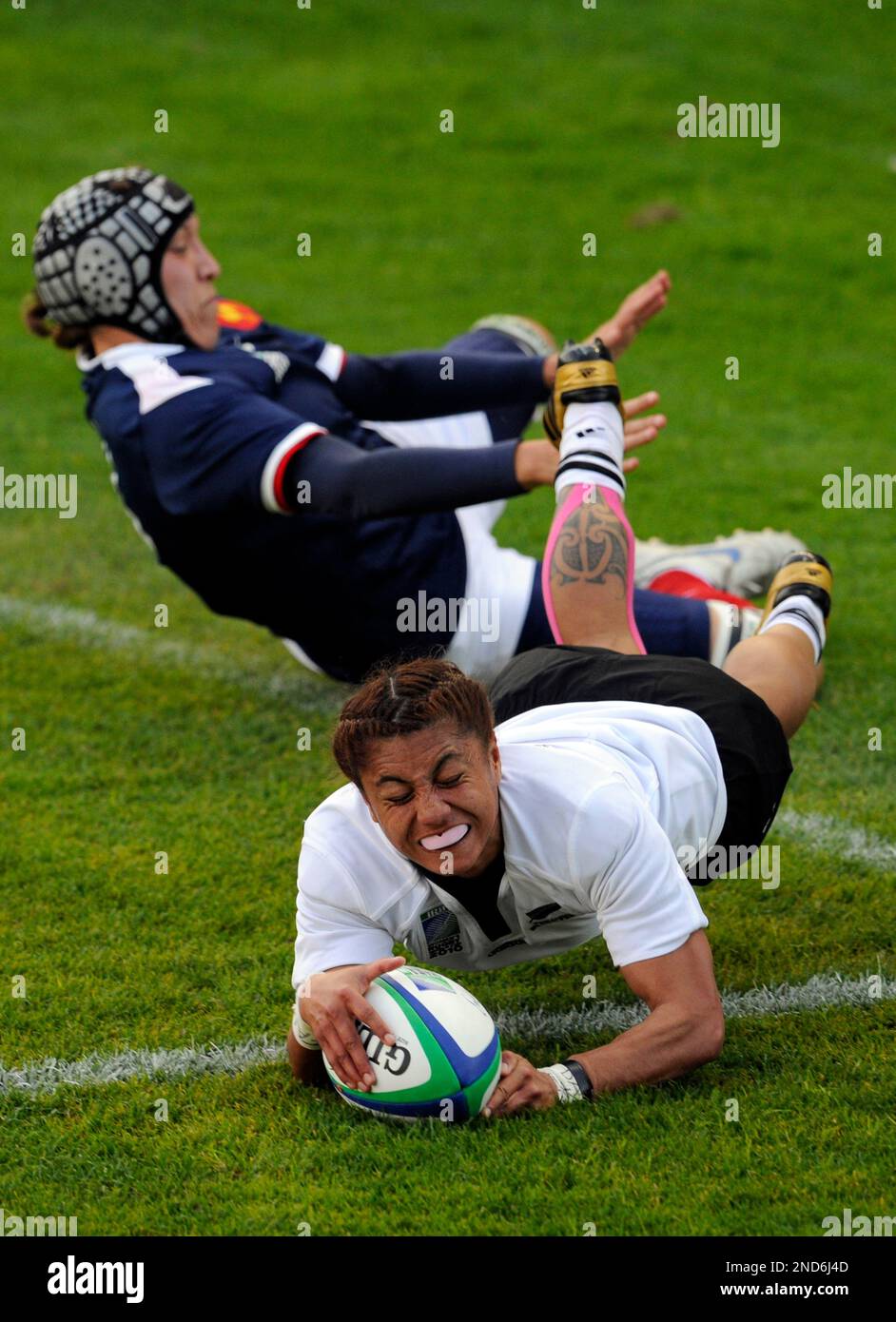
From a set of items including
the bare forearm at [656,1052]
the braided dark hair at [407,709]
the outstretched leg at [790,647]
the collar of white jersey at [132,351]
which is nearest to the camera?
the braided dark hair at [407,709]

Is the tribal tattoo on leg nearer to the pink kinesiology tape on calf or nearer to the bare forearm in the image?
the pink kinesiology tape on calf

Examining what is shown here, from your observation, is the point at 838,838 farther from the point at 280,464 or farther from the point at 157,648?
the point at 157,648

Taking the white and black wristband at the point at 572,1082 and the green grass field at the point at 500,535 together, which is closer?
the green grass field at the point at 500,535

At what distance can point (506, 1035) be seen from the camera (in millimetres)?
4301

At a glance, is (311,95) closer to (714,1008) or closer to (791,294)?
(791,294)

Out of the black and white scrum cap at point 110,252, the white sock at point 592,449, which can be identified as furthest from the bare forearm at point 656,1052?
the black and white scrum cap at point 110,252

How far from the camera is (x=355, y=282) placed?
42.4 ft

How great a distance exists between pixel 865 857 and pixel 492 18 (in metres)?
15.1

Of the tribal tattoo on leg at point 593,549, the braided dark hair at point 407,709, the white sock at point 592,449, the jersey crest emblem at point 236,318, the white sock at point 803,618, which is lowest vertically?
the braided dark hair at point 407,709

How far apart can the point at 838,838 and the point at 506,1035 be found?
1.57 m

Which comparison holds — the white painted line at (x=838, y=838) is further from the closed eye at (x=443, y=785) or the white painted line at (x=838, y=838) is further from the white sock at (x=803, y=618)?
the closed eye at (x=443, y=785)

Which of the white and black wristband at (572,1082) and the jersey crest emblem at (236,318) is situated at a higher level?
the jersey crest emblem at (236,318)

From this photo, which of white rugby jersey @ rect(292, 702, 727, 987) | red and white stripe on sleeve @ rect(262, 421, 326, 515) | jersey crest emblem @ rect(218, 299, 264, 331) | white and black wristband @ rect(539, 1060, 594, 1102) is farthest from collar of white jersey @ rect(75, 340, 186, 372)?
→ white and black wristband @ rect(539, 1060, 594, 1102)

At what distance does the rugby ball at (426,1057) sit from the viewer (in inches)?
A: 144
